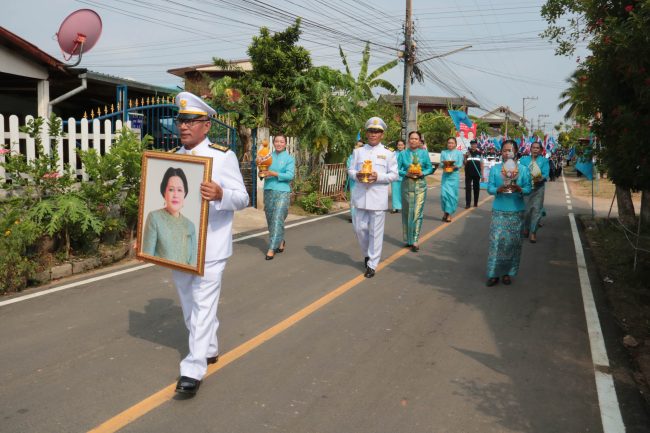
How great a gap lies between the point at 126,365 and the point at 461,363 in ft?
8.62

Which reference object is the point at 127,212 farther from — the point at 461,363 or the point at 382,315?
the point at 461,363

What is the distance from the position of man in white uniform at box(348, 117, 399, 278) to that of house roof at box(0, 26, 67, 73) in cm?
590

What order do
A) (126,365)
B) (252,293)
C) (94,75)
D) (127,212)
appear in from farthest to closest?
(94,75) → (127,212) → (252,293) → (126,365)

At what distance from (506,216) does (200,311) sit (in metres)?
4.65

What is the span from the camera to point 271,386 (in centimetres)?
421

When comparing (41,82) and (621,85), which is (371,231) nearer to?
(621,85)

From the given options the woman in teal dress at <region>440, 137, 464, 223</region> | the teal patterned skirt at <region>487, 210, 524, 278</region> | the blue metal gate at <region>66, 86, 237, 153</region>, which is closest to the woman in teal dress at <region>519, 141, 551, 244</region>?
the woman in teal dress at <region>440, 137, 464, 223</region>

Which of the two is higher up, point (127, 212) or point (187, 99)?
point (187, 99)

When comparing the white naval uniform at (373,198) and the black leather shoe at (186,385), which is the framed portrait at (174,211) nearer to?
the black leather shoe at (186,385)

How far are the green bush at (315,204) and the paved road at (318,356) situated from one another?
663 cm

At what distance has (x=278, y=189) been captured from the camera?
29.5 ft

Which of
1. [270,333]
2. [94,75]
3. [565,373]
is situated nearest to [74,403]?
[270,333]

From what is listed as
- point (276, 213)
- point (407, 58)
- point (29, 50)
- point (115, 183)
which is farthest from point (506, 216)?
point (407, 58)

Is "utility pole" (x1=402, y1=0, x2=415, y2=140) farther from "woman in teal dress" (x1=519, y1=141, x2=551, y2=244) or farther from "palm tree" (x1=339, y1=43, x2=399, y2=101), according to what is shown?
"woman in teal dress" (x1=519, y1=141, x2=551, y2=244)
